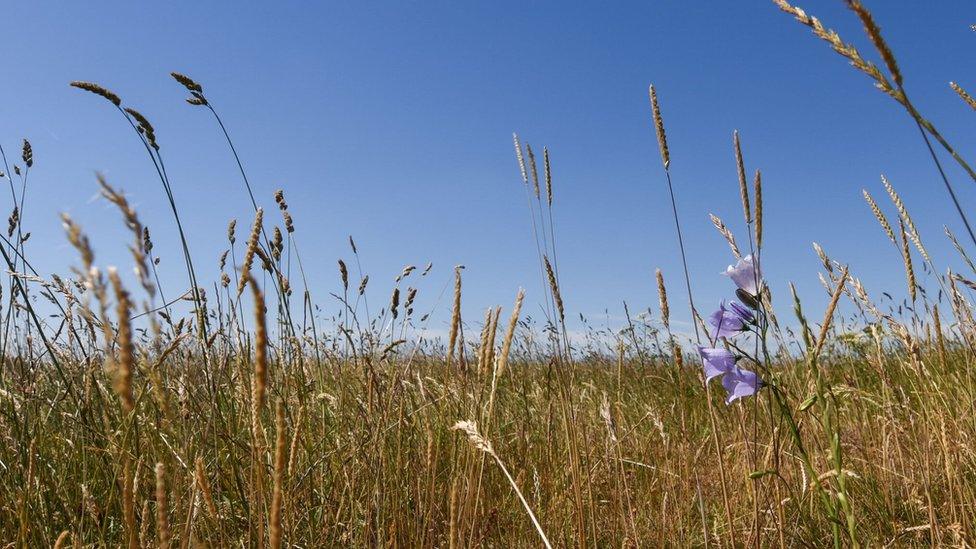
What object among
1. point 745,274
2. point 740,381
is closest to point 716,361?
point 740,381

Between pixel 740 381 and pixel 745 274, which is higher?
pixel 745 274

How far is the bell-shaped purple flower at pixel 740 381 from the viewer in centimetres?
152

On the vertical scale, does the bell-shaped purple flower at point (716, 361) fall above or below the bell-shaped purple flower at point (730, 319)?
below

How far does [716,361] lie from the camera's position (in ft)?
4.99

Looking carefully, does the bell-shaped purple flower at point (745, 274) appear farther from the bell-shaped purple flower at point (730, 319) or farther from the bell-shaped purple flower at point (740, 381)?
the bell-shaped purple flower at point (740, 381)

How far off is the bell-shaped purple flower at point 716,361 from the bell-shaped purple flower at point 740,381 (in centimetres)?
2

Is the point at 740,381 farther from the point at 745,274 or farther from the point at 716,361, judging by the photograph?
the point at 745,274

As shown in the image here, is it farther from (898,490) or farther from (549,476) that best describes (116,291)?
(898,490)

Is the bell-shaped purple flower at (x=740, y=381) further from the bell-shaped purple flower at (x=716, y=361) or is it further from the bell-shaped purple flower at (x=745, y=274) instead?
the bell-shaped purple flower at (x=745, y=274)

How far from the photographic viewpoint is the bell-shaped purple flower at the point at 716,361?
151 centimetres

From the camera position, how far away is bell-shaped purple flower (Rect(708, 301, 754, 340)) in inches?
58.9

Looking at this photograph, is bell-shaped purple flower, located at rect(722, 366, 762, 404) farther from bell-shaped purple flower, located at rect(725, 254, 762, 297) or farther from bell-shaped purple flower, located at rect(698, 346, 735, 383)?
bell-shaped purple flower, located at rect(725, 254, 762, 297)

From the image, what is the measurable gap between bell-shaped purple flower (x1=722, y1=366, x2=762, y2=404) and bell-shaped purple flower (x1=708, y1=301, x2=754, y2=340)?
9cm

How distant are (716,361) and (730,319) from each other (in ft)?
0.33
